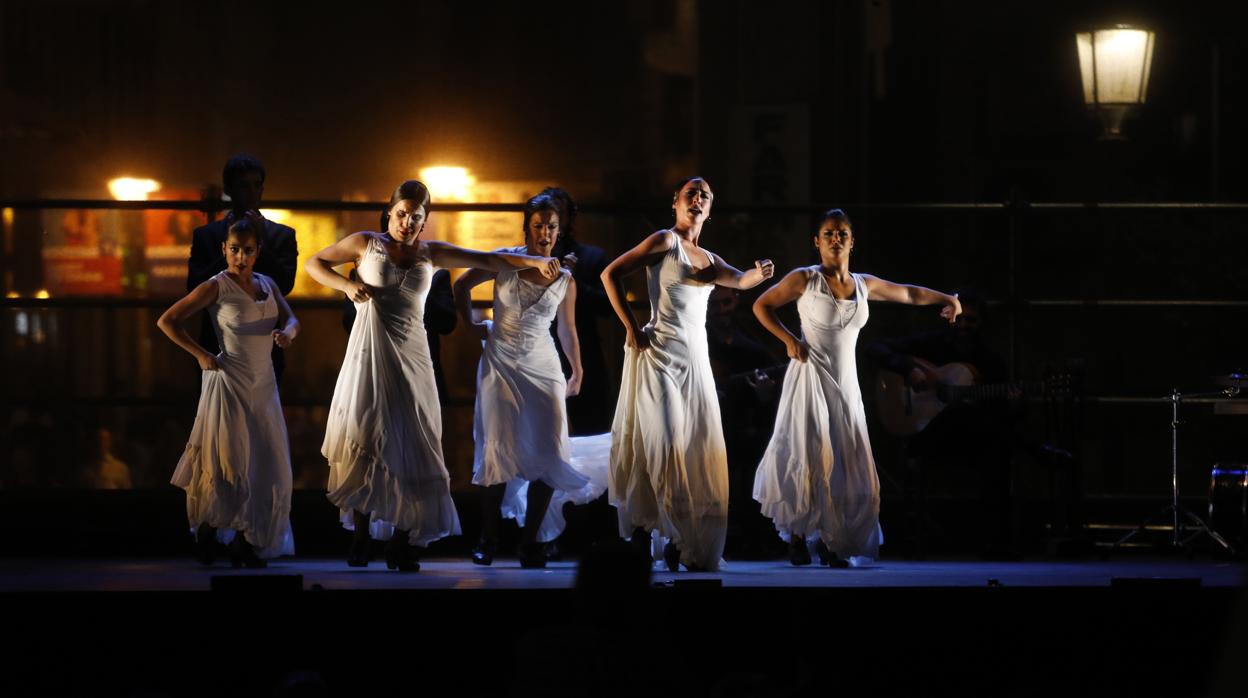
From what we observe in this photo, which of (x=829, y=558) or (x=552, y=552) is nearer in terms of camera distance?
(x=829, y=558)

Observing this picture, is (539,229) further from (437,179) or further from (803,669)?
(803,669)

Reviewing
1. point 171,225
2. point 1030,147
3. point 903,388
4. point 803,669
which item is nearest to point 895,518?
point 903,388

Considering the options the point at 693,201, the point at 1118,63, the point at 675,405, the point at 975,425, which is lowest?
the point at 975,425

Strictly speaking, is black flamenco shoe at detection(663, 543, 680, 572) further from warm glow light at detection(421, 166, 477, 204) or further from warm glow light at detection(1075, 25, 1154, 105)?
warm glow light at detection(1075, 25, 1154, 105)

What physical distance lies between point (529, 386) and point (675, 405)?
76cm

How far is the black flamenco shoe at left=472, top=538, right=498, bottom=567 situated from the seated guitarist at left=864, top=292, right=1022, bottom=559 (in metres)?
2.27

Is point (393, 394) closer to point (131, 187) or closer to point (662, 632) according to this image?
point (662, 632)

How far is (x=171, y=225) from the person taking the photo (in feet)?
33.9

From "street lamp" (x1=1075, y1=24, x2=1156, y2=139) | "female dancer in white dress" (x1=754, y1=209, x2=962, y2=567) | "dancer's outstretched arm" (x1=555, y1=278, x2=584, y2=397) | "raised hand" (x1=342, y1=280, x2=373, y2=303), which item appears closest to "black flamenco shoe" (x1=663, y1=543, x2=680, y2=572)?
"female dancer in white dress" (x1=754, y1=209, x2=962, y2=567)

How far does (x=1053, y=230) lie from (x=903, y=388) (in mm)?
2232

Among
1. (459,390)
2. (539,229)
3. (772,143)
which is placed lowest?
(459,390)

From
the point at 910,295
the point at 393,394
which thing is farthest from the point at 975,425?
the point at 393,394

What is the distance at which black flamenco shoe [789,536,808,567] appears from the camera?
27.5 feet

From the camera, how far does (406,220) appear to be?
7.63 m
